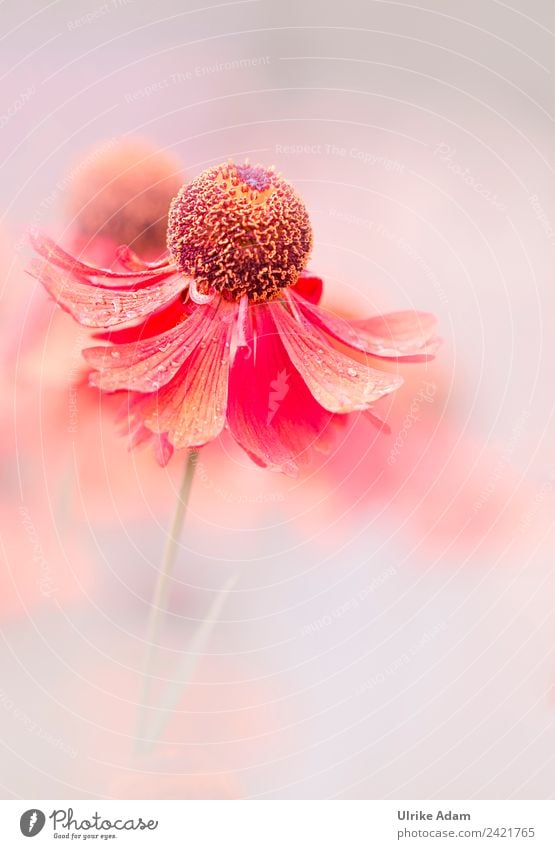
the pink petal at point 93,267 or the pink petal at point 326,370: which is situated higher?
the pink petal at point 93,267

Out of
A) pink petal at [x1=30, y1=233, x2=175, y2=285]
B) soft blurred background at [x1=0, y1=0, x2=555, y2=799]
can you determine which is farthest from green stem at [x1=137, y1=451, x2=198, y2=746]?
pink petal at [x1=30, y1=233, x2=175, y2=285]

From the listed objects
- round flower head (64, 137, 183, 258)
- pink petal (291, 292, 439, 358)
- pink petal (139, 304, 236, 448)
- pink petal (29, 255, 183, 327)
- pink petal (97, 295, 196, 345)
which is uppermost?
round flower head (64, 137, 183, 258)

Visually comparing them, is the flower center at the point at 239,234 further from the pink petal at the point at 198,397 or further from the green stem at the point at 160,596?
the green stem at the point at 160,596

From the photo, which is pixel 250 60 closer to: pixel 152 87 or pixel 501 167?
pixel 152 87

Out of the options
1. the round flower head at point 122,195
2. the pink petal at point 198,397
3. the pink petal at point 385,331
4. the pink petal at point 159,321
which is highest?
the round flower head at point 122,195

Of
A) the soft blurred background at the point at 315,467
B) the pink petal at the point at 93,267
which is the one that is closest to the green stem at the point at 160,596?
the soft blurred background at the point at 315,467

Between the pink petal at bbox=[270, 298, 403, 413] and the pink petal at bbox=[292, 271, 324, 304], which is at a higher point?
the pink petal at bbox=[292, 271, 324, 304]

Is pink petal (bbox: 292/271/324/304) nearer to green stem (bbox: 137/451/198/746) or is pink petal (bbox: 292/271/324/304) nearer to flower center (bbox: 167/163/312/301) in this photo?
flower center (bbox: 167/163/312/301)

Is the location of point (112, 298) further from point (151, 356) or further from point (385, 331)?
point (385, 331)
